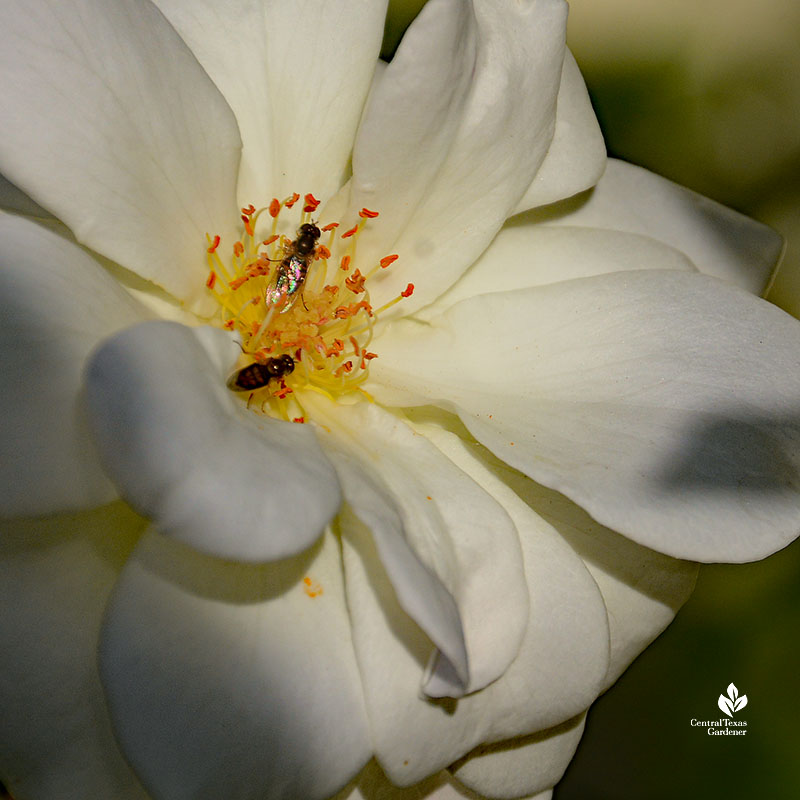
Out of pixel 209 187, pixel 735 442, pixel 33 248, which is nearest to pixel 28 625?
pixel 33 248

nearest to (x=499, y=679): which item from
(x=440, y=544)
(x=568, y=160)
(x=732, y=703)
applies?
(x=440, y=544)

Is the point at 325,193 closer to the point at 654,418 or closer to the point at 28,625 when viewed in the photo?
the point at 654,418

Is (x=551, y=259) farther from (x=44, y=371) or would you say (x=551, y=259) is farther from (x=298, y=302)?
(x=44, y=371)

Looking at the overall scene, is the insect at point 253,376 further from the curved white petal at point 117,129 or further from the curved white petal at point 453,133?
the curved white petal at point 453,133

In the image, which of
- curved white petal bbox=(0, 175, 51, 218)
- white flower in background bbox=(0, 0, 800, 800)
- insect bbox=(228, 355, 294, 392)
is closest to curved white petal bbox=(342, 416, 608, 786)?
white flower in background bbox=(0, 0, 800, 800)

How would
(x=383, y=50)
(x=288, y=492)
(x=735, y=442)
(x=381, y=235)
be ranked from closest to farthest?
(x=288, y=492), (x=735, y=442), (x=381, y=235), (x=383, y=50)

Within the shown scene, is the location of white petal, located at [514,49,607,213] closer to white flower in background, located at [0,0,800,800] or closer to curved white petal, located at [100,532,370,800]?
white flower in background, located at [0,0,800,800]
